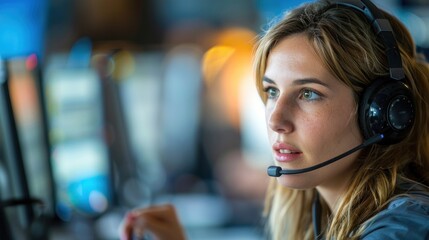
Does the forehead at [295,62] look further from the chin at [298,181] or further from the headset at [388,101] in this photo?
the chin at [298,181]

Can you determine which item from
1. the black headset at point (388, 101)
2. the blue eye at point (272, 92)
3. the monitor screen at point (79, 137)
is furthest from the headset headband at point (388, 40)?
the monitor screen at point (79, 137)

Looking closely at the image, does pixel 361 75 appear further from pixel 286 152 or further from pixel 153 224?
pixel 153 224

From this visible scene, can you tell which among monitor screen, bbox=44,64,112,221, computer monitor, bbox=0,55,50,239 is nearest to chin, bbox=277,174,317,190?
computer monitor, bbox=0,55,50,239

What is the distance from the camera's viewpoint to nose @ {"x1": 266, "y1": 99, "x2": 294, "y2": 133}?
128 cm

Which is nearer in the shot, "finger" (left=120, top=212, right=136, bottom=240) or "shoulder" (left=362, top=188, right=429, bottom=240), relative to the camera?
"shoulder" (left=362, top=188, right=429, bottom=240)

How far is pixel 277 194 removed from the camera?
1623 mm

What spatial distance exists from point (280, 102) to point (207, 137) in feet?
15.0

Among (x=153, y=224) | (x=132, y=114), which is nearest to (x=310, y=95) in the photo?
(x=153, y=224)

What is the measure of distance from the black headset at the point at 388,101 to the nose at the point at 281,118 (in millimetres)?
133

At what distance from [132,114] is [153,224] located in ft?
13.3

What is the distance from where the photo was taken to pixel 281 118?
1284mm

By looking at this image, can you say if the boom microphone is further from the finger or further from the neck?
the finger

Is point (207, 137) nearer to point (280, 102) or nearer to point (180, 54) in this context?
point (180, 54)

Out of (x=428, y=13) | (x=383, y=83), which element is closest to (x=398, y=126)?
(x=383, y=83)
